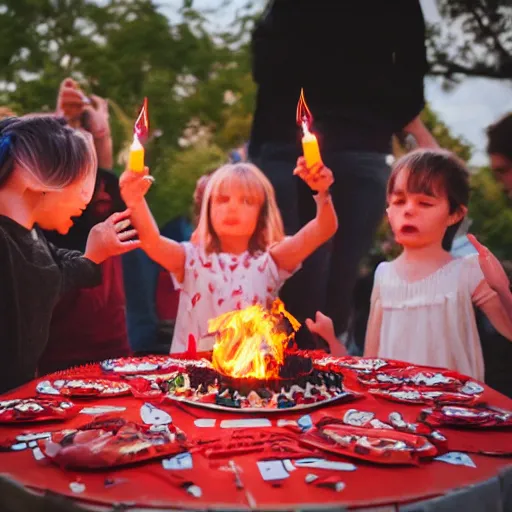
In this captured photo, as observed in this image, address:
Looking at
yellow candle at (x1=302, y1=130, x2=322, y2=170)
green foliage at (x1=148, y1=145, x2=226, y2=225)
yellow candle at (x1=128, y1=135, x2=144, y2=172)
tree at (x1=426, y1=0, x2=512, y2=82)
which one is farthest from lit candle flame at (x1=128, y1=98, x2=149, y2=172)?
tree at (x1=426, y1=0, x2=512, y2=82)

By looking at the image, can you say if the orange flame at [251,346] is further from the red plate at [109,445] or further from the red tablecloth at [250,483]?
the red tablecloth at [250,483]

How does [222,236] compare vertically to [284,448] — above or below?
above

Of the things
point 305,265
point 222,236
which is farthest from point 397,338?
point 222,236

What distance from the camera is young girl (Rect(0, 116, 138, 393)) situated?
3.52 metres

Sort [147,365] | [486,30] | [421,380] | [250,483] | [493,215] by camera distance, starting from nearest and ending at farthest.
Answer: [250,483]
[421,380]
[147,365]
[493,215]
[486,30]

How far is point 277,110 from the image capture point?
450 centimetres

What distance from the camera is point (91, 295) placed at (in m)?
4.17

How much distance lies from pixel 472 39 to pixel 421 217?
4.66 ft

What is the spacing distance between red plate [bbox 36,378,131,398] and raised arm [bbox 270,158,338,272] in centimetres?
166

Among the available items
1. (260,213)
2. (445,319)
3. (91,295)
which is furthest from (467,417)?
(91,295)

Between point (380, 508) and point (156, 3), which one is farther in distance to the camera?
point (156, 3)

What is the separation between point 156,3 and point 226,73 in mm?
703

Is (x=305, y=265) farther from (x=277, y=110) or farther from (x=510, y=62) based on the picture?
(x=510, y=62)

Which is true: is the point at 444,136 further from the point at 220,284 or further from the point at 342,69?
the point at 220,284
